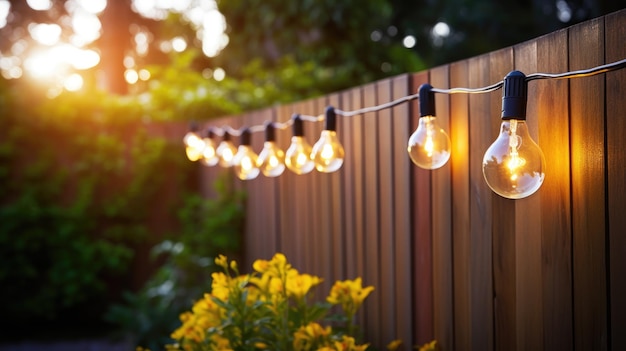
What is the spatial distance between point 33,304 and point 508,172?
5.29 metres

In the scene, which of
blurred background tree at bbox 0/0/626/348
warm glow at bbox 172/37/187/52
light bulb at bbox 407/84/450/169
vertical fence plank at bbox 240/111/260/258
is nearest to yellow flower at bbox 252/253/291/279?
light bulb at bbox 407/84/450/169

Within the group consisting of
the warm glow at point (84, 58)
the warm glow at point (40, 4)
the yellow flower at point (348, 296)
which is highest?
the warm glow at point (40, 4)

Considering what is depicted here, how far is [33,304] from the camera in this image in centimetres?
584

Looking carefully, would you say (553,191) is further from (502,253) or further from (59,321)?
(59,321)

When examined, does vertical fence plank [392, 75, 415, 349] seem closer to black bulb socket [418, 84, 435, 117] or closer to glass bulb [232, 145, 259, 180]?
black bulb socket [418, 84, 435, 117]

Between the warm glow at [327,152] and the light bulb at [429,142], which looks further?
the warm glow at [327,152]

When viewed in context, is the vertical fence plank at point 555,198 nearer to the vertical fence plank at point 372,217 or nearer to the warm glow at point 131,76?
the vertical fence plank at point 372,217

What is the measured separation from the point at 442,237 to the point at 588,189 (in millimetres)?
763

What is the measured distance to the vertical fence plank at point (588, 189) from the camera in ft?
5.25

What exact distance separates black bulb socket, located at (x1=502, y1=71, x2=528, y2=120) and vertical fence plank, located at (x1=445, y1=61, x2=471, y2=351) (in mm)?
644

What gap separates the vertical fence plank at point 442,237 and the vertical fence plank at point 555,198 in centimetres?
51

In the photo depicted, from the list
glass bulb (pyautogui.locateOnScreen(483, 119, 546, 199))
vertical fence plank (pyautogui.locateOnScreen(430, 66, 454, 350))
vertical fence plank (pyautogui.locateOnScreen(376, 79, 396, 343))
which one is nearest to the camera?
glass bulb (pyautogui.locateOnScreen(483, 119, 546, 199))

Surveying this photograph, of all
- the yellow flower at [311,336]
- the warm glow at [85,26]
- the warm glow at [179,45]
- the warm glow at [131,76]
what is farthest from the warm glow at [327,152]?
the warm glow at [131,76]

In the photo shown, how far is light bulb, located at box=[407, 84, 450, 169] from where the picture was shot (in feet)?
6.24
